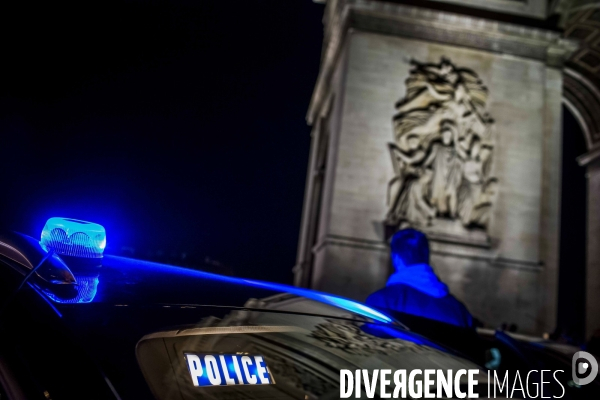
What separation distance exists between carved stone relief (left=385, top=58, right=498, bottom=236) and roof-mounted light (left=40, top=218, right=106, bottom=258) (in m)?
10.0

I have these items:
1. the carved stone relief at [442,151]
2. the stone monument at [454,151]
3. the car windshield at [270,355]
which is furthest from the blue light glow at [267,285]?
the carved stone relief at [442,151]

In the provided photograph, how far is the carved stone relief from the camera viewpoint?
11922 mm

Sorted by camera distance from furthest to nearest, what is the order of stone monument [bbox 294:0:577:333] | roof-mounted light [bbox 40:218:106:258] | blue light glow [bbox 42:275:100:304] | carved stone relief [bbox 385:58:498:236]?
carved stone relief [bbox 385:58:498:236] < stone monument [bbox 294:0:577:333] < roof-mounted light [bbox 40:218:106:258] < blue light glow [bbox 42:275:100:304]

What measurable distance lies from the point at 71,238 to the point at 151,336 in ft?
1.72

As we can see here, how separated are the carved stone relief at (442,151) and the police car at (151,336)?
997cm

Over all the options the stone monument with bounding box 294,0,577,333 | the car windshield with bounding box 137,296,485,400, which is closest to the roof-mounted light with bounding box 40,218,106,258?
the car windshield with bounding box 137,296,485,400

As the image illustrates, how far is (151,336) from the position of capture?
1.53 meters

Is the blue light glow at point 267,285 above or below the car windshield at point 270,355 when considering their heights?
above

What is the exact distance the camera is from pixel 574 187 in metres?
31.2

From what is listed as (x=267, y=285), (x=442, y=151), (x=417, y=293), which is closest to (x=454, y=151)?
(x=442, y=151)

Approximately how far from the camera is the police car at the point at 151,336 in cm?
142

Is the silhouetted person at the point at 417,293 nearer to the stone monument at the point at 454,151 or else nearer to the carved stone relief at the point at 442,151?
the stone monument at the point at 454,151

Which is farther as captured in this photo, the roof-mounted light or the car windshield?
the roof-mounted light

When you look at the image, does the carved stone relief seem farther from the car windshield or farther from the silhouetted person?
the car windshield
